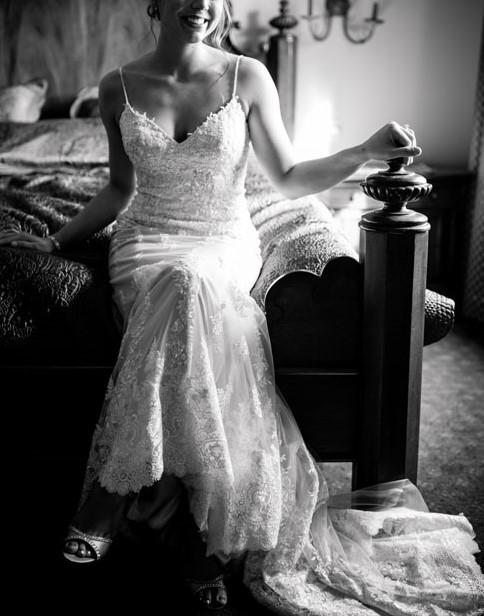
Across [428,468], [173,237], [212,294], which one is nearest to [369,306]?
[212,294]

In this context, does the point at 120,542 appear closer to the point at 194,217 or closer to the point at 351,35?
the point at 194,217

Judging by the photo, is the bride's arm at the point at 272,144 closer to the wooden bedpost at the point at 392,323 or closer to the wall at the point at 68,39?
the wooden bedpost at the point at 392,323

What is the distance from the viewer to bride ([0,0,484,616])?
1.44m

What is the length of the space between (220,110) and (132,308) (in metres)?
0.56

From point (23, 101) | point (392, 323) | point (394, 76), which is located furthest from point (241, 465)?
point (394, 76)

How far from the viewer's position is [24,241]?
1.85 meters

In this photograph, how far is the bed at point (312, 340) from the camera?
1.56 metres

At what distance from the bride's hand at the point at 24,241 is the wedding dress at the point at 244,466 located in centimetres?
32

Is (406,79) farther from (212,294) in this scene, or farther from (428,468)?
(212,294)

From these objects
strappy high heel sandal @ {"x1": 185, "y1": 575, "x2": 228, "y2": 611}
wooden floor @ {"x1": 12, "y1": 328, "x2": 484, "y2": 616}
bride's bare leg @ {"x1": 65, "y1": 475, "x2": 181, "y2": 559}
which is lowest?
wooden floor @ {"x1": 12, "y1": 328, "x2": 484, "y2": 616}

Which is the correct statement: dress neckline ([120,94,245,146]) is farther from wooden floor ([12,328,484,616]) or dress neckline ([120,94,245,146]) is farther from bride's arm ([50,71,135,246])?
wooden floor ([12,328,484,616])

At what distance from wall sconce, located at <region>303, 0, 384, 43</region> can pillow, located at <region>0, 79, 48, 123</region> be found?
1.38m

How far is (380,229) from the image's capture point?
152 cm

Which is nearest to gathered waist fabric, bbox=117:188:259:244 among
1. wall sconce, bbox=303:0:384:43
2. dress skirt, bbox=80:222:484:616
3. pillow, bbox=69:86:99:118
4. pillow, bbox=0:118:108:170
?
dress skirt, bbox=80:222:484:616
